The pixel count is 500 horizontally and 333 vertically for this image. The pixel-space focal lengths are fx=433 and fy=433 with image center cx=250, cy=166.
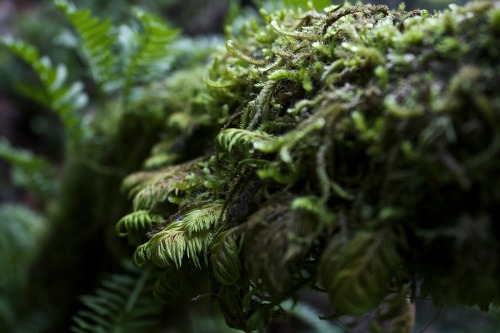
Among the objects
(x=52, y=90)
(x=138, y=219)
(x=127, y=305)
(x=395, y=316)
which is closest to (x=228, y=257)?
(x=138, y=219)

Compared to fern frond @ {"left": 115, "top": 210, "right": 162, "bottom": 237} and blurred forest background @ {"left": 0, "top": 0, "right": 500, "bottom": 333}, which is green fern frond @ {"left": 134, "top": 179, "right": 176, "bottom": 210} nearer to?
fern frond @ {"left": 115, "top": 210, "right": 162, "bottom": 237}

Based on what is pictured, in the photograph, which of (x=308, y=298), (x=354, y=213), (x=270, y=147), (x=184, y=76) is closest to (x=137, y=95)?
(x=184, y=76)

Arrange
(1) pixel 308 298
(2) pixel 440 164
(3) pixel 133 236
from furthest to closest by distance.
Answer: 1. (1) pixel 308 298
2. (3) pixel 133 236
3. (2) pixel 440 164

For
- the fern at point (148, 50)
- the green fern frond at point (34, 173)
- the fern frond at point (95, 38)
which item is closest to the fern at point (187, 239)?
the fern at point (148, 50)

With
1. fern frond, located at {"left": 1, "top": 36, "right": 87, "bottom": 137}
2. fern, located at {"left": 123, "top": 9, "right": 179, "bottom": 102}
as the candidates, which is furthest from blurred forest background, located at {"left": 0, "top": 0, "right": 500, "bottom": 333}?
fern, located at {"left": 123, "top": 9, "right": 179, "bottom": 102}

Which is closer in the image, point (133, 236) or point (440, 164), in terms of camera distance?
point (440, 164)

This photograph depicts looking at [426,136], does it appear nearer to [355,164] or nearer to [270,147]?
[355,164]

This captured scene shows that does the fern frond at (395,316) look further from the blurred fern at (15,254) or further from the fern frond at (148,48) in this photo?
the blurred fern at (15,254)

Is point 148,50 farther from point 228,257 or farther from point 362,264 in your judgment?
point 362,264
